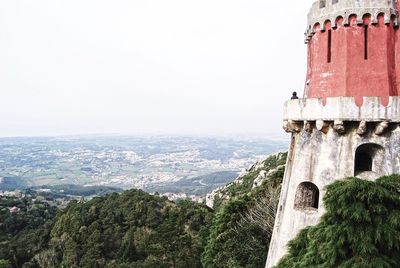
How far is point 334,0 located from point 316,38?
3.48 ft

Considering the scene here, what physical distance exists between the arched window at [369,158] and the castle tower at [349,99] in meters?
0.02

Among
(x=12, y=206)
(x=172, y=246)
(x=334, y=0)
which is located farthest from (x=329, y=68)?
(x=12, y=206)

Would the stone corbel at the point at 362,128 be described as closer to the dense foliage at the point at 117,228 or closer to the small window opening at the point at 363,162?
the small window opening at the point at 363,162

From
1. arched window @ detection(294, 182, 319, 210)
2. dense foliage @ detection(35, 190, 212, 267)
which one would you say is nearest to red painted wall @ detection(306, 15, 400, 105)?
arched window @ detection(294, 182, 319, 210)

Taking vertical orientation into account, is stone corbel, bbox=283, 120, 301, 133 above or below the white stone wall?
above

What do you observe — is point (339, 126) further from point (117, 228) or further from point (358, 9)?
point (117, 228)

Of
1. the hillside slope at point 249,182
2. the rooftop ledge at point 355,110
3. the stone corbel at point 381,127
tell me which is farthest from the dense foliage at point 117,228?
the stone corbel at point 381,127

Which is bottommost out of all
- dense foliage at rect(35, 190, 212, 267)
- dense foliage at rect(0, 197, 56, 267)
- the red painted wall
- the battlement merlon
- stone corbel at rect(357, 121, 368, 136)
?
dense foliage at rect(0, 197, 56, 267)

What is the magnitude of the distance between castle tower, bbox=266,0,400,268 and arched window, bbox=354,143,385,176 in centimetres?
2

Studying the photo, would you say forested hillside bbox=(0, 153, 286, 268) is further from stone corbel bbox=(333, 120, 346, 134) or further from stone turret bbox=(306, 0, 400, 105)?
stone turret bbox=(306, 0, 400, 105)

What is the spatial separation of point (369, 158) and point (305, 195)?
1980 mm

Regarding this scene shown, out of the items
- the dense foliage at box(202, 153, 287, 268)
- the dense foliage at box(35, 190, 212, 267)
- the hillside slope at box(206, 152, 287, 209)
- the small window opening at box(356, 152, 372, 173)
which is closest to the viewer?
the small window opening at box(356, 152, 372, 173)

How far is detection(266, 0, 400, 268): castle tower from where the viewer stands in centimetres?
1024

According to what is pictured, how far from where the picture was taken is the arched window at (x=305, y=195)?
11742 mm
